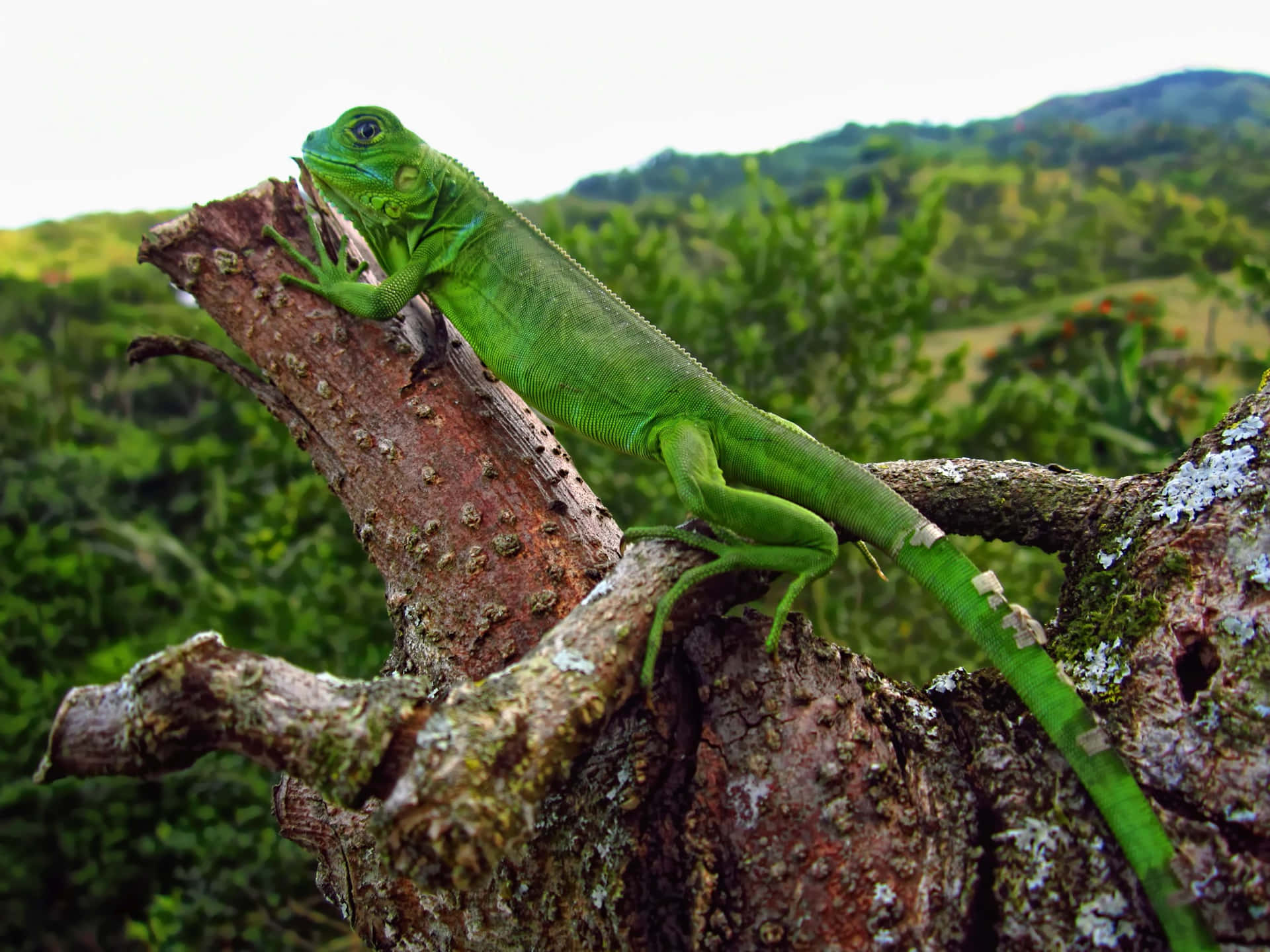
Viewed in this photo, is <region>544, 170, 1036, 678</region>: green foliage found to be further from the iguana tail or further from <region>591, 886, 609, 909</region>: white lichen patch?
<region>591, 886, 609, 909</region>: white lichen patch

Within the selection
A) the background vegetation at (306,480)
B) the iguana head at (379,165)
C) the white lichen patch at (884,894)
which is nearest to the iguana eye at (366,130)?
the iguana head at (379,165)

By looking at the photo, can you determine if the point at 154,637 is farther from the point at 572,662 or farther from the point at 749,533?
the point at 572,662

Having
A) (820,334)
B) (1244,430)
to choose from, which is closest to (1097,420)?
(820,334)

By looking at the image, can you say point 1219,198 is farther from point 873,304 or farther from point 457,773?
point 457,773

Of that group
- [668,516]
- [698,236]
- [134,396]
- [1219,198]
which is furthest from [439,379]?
[1219,198]

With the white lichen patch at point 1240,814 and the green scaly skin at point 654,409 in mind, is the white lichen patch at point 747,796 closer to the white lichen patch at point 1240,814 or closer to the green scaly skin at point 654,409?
the green scaly skin at point 654,409
